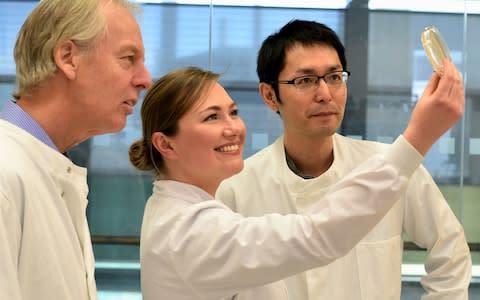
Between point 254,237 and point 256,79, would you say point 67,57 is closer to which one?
point 254,237

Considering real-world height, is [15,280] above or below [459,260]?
above

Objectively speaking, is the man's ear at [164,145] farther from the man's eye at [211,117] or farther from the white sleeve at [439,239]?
the white sleeve at [439,239]

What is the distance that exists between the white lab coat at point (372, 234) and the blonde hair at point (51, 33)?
0.88 m

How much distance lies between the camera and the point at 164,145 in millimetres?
1665

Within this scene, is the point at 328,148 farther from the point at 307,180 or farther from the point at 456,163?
the point at 456,163

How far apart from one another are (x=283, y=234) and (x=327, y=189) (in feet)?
2.45

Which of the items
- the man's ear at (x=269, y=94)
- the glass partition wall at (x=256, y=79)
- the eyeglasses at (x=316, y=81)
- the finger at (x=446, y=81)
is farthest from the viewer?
the glass partition wall at (x=256, y=79)

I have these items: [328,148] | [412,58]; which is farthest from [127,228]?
[328,148]

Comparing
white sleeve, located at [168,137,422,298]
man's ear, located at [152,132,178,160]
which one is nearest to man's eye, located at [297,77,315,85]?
man's ear, located at [152,132,178,160]

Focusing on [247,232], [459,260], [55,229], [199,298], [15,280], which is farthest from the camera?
[459,260]

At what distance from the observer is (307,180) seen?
2.10m

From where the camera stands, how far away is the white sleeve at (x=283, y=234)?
1306 millimetres

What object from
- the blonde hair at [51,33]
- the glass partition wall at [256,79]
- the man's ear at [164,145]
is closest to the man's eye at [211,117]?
the man's ear at [164,145]

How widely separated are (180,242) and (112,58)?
395 mm
